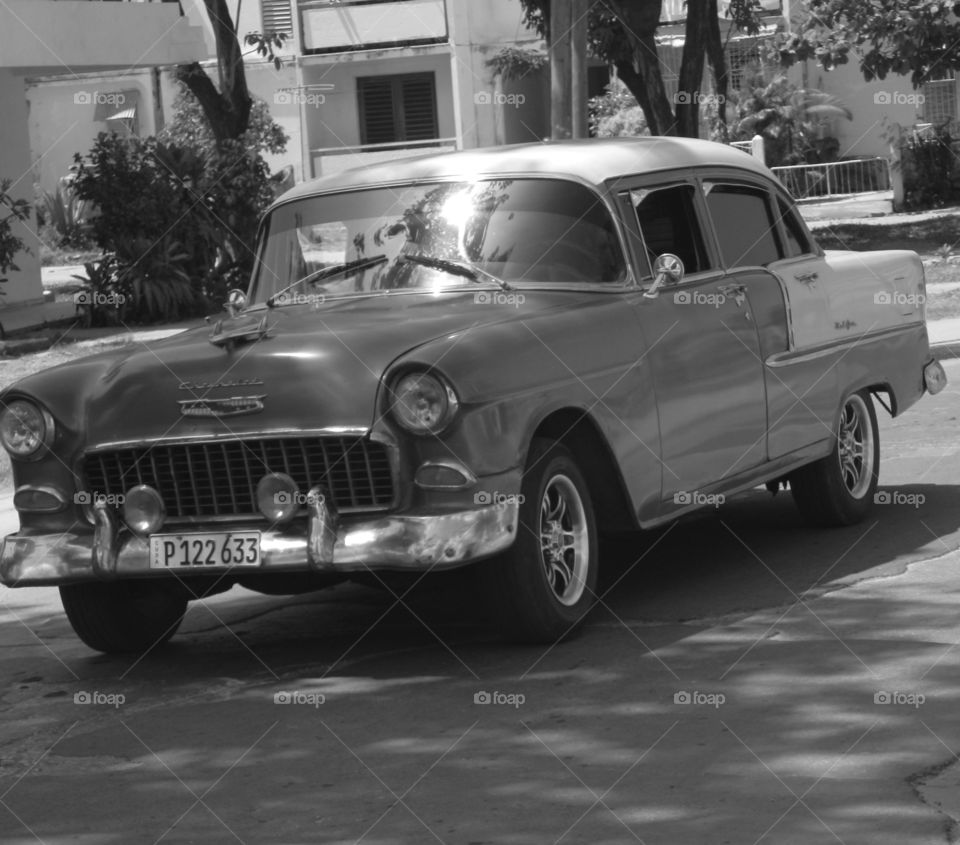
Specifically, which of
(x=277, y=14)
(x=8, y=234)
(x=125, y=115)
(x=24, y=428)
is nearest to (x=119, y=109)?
(x=125, y=115)

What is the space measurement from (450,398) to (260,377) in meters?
0.71

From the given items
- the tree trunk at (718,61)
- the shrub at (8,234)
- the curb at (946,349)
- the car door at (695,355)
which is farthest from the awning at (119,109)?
the car door at (695,355)

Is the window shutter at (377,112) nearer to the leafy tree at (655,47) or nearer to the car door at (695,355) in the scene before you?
the leafy tree at (655,47)

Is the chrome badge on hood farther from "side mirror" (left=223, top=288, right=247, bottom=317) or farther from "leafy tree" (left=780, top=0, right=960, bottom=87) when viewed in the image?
"leafy tree" (left=780, top=0, right=960, bottom=87)

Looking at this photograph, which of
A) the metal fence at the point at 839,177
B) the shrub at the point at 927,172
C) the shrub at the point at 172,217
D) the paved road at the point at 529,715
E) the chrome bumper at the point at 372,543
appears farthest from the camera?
the metal fence at the point at 839,177

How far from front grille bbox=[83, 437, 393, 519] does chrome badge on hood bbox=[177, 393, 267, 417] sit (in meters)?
0.10

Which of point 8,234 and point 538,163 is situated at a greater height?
point 538,163

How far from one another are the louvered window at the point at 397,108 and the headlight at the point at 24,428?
3376cm

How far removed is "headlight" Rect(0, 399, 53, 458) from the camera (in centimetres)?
667

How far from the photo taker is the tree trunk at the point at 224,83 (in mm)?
21609

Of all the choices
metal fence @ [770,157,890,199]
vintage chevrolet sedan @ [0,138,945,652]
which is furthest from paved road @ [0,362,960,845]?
metal fence @ [770,157,890,199]

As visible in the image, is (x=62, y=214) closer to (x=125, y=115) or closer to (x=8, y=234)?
(x=125, y=115)

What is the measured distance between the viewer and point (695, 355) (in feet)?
24.0

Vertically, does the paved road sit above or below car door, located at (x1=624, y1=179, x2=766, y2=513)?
below
